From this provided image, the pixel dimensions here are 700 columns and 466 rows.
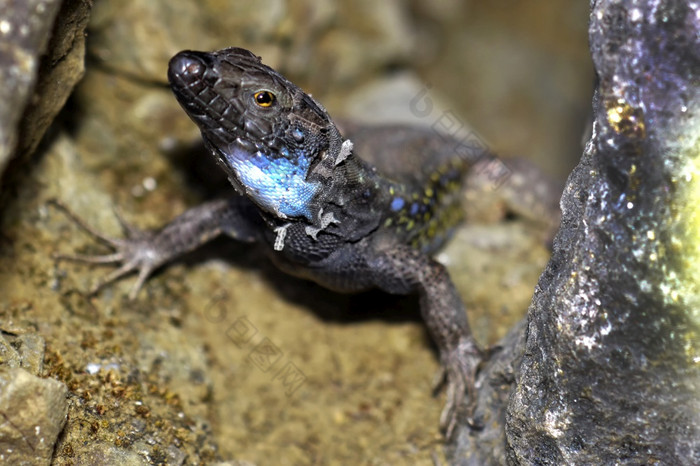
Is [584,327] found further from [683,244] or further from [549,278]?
[683,244]

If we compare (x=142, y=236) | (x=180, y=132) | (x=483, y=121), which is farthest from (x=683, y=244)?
(x=483, y=121)

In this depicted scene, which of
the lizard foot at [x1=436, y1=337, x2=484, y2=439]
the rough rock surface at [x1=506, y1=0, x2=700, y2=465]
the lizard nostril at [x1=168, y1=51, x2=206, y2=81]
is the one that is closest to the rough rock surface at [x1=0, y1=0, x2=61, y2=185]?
the lizard nostril at [x1=168, y1=51, x2=206, y2=81]

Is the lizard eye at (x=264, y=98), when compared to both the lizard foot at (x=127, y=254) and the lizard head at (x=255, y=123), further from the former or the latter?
the lizard foot at (x=127, y=254)

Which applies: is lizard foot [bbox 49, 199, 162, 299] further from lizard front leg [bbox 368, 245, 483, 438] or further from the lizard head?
lizard front leg [bbox 368, 245, 483, 438]

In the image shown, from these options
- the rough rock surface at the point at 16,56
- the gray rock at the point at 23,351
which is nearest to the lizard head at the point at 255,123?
the rough rock surface at the point at 16,56

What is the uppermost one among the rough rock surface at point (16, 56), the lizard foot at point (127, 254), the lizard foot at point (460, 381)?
the lizard foot at point (460, 381)

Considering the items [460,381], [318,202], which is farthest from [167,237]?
[460,381]
